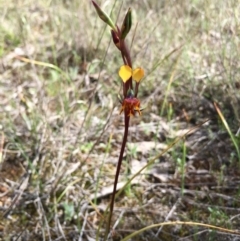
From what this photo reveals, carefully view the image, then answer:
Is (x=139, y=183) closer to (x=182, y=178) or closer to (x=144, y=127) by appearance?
(x=182, y=178)

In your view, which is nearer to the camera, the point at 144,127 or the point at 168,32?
the point at 144,127

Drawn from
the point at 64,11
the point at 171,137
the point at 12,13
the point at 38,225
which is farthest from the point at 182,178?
the point at 12,13

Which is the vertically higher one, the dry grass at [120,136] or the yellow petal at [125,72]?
the yellow petal at [125,72]

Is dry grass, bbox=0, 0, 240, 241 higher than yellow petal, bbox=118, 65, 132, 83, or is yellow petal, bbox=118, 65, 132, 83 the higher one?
yellow petal, bbox=118, 65, 132, 83

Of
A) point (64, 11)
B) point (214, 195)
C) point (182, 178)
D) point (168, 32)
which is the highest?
point (64, 11)

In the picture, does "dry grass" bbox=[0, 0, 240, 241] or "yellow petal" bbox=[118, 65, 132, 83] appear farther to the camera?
"dry grass" bbox=[0, 0, 240, 241]

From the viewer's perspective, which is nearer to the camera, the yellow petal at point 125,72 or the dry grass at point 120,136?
the yellow petal at point 125,72

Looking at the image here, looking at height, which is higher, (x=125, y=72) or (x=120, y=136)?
(x=125, y=72)

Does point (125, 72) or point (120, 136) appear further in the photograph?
point (120, 136)
